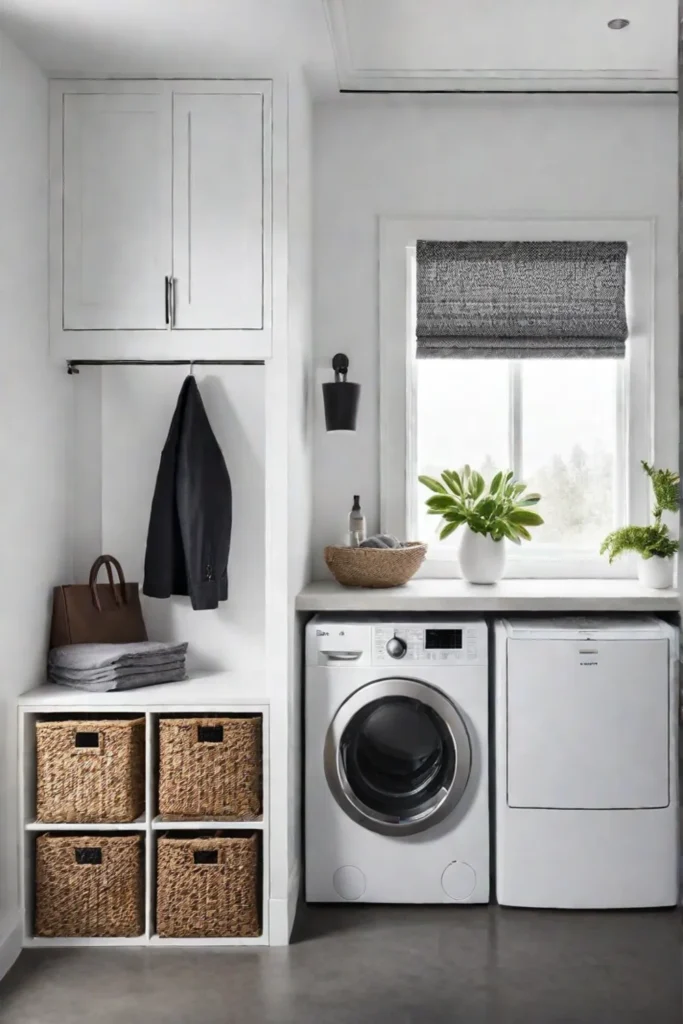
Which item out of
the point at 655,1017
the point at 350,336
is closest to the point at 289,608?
the point at 350,336

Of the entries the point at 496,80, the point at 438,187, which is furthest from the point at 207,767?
the point at 496,80

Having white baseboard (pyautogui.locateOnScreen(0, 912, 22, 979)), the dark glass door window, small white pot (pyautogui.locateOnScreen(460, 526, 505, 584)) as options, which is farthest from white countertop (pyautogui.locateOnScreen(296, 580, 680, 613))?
white baseboard (pyautogui.locateOnScreen(0, 912, 22, 979))

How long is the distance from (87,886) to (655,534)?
7.16 feet

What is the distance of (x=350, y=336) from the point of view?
140 inches

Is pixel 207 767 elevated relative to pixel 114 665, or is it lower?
lower

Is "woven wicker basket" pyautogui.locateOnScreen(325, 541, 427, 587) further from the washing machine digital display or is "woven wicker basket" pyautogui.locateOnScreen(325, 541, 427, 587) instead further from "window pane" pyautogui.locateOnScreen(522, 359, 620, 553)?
"window pane" pyautogui.locateOnScreen(522, 359, 620, 553)

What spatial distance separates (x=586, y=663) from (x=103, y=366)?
1908 millimetres

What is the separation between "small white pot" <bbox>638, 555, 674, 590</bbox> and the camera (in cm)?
320

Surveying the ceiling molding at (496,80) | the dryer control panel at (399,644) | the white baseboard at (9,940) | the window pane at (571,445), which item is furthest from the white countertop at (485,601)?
the ceiling molding at (496,80)

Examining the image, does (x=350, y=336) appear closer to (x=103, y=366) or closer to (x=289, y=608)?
(x=103, y=366)

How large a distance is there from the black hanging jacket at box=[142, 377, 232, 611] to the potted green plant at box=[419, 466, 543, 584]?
0.77 meters

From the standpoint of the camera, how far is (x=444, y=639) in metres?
2.96

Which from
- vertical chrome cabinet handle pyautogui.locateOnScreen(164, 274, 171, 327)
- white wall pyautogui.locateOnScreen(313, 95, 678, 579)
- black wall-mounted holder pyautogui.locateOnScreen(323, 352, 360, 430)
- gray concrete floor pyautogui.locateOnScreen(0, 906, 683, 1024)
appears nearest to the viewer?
gray concrete floor pyautogui.locateOnScreen(0, 906, 683, 1024)

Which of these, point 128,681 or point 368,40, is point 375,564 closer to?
point 128,681
